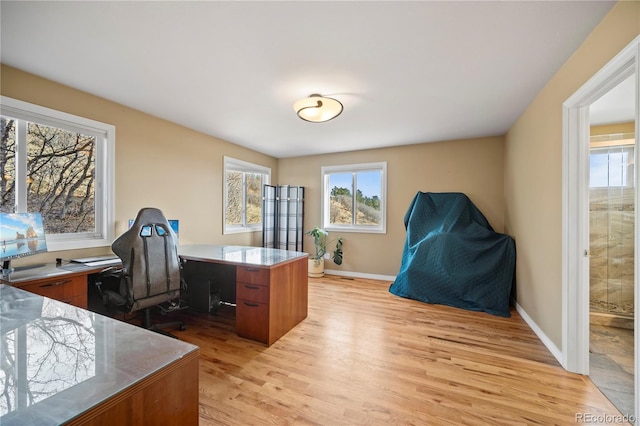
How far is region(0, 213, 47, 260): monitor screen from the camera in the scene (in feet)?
6.02

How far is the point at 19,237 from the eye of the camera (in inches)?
75.4

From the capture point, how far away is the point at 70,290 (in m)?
1.96

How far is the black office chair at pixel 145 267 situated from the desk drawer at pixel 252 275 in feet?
1.77

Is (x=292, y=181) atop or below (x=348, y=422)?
atop

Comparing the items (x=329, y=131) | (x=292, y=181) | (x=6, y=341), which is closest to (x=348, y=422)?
(x=6, y=341)

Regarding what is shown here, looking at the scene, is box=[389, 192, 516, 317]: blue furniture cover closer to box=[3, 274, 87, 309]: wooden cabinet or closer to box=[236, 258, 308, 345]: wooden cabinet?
box=[236, 258, 308, 345]: wooden cabinet

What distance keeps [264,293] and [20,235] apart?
74.0 inches

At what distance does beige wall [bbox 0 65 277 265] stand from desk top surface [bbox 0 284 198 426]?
1929 mm

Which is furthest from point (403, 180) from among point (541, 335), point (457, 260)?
point (541, 335)

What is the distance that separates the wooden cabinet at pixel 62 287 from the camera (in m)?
1.78

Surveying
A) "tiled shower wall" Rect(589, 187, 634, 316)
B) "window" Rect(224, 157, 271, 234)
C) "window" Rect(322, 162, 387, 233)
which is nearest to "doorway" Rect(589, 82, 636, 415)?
"tiled shower wall" Rect(589, 187, 634, 316)

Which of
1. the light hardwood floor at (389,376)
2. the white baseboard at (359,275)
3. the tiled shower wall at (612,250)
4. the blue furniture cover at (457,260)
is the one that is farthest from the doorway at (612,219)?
the white baseboard at (359,275)

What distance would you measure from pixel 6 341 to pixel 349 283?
388cm

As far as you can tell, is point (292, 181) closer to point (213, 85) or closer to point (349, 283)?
point (349, 283)
